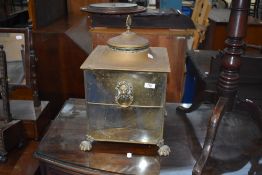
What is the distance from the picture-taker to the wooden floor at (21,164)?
39.8 inches

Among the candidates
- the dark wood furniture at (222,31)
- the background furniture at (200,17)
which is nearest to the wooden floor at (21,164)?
the background furniture at (200,17)

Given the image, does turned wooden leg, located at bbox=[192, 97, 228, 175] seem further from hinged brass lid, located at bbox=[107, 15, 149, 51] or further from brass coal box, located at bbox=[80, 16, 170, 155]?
hinged brass lid, located at bbox=[107, 15, 149, 51]

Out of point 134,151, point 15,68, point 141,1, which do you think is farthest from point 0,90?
point 141,1

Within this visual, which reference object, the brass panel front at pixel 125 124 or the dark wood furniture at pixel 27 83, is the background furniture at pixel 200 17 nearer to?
the dark wood furniture at pixel 27 83

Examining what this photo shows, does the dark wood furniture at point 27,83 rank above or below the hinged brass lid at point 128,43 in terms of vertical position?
below

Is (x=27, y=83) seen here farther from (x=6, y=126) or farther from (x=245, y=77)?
(x=245, y=77)

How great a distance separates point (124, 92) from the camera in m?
0.77

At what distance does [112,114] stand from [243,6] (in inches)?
17.9

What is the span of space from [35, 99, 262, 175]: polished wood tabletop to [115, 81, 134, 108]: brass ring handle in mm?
152

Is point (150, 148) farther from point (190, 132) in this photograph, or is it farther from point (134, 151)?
point (190, 132)

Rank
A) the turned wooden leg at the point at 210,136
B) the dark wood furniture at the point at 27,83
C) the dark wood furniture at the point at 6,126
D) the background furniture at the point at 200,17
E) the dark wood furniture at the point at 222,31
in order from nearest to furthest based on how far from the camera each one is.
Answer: the turned wooden leg at the point at 210,136, the dark wood furniture at the point at 6,126, the dark wood furniture at the point at 27,83, the background furniture at the point at 200,17, the dark wood furniture at the point at 222,31

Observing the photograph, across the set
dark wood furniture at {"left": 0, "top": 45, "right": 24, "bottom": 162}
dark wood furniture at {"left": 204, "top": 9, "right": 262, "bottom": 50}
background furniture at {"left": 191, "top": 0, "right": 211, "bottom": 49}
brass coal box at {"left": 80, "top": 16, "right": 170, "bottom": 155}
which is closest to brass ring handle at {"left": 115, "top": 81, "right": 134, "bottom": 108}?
brass coal box at {"left": 80, "top": 16, "right": 170, "bottom": 155}

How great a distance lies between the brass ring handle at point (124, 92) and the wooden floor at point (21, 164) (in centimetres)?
47

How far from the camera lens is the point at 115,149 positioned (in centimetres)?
84
